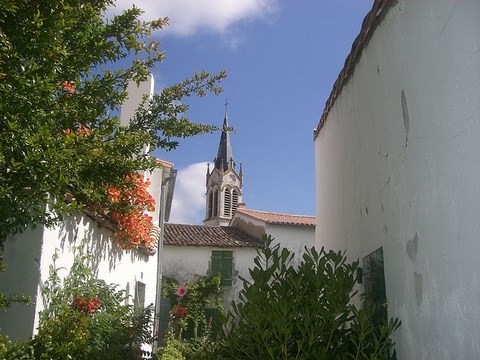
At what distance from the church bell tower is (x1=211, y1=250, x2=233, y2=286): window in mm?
29539

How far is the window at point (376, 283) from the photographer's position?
4.44 m

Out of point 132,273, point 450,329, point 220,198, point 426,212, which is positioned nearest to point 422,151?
point 426,212

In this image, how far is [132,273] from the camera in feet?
33.1

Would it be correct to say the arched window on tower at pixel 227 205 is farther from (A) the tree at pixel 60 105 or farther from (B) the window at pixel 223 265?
(A) the tree at pixel 60 105

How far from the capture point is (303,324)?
12.6 ft

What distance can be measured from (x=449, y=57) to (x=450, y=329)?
167cm

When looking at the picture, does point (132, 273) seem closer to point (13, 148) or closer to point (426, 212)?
point (13, 148)

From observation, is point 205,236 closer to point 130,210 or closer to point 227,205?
point 130,210

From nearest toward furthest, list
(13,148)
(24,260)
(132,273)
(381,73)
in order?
1. (13,148)
2. (381,73)
3. (24,260)
4. (132,273)

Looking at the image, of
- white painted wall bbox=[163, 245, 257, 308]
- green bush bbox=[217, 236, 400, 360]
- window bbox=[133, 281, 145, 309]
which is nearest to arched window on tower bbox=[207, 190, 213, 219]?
white painted wall bbox=[163, 245, 257, 308]

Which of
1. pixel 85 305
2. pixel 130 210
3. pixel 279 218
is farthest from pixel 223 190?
pixel 85 305

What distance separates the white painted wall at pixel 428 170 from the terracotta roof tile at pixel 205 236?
18.3 m

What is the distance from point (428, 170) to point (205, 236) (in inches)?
822

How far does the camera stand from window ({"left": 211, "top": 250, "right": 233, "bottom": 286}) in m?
22.6
